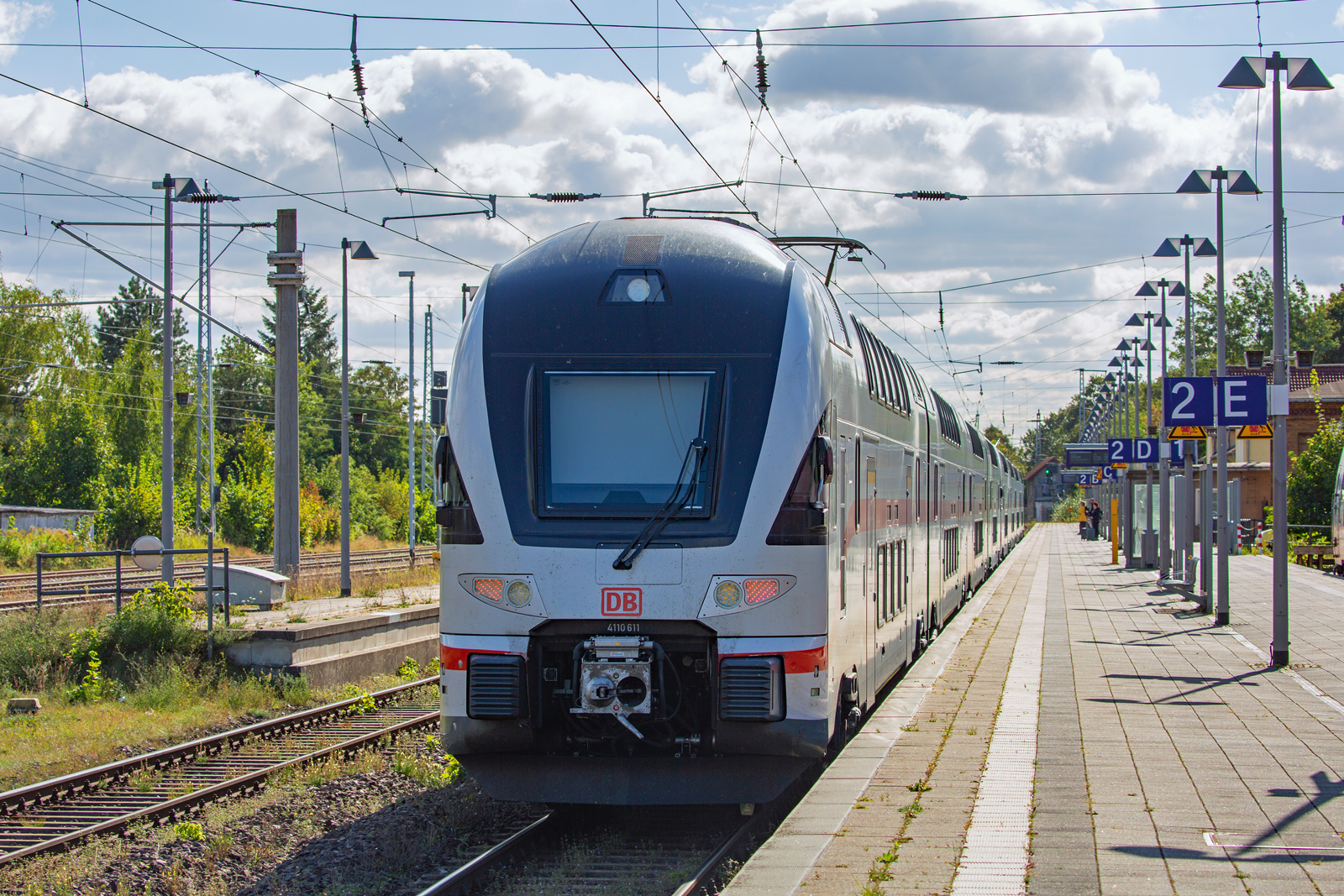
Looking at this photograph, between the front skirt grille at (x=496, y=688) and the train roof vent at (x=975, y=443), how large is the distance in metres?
19.2

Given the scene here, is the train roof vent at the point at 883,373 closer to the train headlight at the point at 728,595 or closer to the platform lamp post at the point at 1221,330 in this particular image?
the train headlight at the point at 728,595

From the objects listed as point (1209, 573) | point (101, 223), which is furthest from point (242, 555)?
point (1209, 573)

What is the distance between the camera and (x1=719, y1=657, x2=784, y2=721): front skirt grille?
7.21 metres

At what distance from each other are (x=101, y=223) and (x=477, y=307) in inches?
627

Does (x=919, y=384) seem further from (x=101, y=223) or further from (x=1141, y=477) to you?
(x=1141, y=477)

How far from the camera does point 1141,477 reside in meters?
34.2

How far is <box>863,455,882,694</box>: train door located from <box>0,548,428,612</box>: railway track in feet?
36.0

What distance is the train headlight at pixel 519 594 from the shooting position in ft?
24.2

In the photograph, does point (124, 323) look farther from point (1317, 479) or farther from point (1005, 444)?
point (1005, 444)

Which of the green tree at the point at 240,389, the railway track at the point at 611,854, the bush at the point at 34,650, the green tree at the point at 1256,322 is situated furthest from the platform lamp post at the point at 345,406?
the green tree at the point at 1256,322

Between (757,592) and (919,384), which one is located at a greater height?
(919,384)

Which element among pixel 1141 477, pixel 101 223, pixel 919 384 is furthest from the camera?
pixel 1141 477

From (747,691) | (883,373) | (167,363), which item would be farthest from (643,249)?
(167,363)

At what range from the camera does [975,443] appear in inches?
1095
